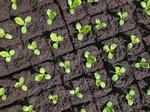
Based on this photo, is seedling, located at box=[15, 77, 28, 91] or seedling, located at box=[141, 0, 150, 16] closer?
seedling, located at box=[15, 77, 28, 91]

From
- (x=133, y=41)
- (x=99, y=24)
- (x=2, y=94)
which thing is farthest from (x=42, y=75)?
(x=133, y=41)

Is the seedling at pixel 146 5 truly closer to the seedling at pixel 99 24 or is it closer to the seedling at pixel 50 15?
the seedling at pixel 99 24

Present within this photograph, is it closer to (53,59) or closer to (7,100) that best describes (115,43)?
(53,59)

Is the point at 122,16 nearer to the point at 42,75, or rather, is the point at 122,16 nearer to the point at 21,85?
the point at 42,75

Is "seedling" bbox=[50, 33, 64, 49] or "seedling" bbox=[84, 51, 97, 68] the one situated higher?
"seedling" bbox=[50, 33, 64, 49]

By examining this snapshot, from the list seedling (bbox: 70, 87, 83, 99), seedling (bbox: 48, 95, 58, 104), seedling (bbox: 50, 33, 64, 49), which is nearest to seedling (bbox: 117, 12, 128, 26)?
seedling (bbox: 50, 33, 64, 49)

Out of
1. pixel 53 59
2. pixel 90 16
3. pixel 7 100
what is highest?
pixel 90 16

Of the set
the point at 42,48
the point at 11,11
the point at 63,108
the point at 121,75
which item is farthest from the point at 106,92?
the point at 11,11

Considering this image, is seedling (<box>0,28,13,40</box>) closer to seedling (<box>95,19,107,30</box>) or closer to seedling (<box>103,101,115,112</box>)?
seedling (<box>95,19,107,30</box>)
